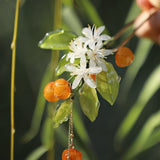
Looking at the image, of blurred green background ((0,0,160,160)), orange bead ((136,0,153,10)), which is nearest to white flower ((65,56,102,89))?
orange bead ((136,0,153,10))

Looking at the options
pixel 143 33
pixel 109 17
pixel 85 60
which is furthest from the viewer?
pixel 109 17

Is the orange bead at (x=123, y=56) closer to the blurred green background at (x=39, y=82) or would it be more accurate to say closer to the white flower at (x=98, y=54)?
the white flower at (x=98, y=54)

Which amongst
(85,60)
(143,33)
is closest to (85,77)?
(85,60)

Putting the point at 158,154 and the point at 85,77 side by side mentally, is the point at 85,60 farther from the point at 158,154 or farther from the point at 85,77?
the point at 158,154

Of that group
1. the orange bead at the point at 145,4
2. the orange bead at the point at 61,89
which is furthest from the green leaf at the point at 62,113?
the orange bead at the point at 145,4

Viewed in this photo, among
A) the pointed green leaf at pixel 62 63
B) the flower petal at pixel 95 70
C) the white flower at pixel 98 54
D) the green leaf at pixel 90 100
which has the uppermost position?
the pointed green leaf at pixel 62 63

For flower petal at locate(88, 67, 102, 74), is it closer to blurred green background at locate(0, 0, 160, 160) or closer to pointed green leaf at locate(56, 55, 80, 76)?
pointed green leaf at locate(56, 55, 80, 76)

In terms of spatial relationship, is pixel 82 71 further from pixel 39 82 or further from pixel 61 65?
pixel 39 82

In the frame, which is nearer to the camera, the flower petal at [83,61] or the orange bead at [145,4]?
the flower petal at [83,61]
